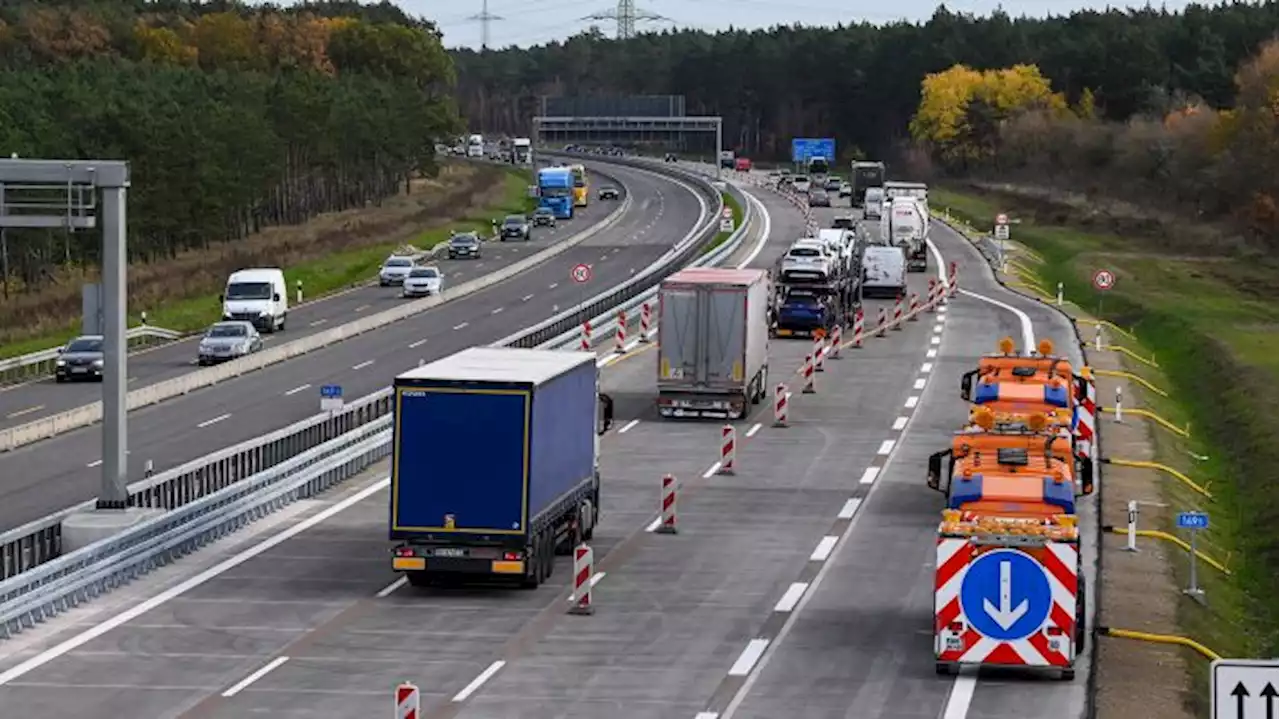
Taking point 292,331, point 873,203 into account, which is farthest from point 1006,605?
point 873,203

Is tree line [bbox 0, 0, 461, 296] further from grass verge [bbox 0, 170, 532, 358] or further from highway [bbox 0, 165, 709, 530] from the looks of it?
highway [bbox 0, 165, 709, 530]

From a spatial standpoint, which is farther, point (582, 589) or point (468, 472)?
point (468, 472)

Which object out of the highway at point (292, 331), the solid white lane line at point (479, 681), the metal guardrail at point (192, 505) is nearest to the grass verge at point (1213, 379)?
the solid white lane line at point (479, 681)

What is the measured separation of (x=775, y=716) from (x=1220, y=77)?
16286cm

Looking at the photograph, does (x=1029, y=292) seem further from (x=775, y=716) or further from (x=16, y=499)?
(x=775, y=716)

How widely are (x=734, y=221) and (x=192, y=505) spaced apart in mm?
98083

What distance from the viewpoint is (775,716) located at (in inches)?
961

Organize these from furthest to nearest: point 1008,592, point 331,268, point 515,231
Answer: point 515,231 < point 331,268 < point 1008,592

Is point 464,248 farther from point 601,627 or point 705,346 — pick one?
point 601,627

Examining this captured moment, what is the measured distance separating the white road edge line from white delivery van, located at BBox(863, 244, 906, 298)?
4436 centimetres

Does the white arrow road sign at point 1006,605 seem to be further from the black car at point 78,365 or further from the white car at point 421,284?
the white car at point 421,284

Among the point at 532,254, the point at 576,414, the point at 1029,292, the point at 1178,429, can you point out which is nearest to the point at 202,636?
the point at 576,414

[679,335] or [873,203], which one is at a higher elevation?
[679,335]

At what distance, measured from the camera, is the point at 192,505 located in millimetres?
34875
